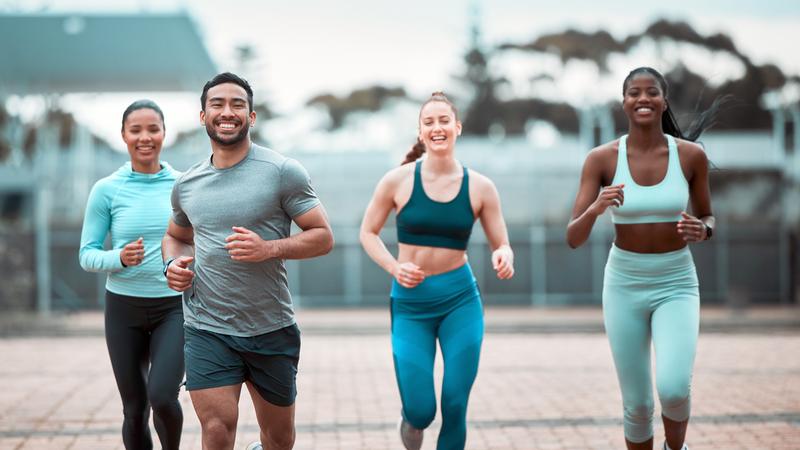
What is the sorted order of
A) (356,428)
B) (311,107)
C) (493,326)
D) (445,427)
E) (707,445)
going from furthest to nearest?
1. (311,107)
2. (493,326)
3. (356,428)
4. (707,445)
5. (445,427)

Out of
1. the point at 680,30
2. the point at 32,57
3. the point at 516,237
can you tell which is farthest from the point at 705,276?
the point at 680,30

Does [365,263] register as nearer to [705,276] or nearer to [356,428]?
[705,276]

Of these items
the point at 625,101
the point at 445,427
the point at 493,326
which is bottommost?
the point at 493,326

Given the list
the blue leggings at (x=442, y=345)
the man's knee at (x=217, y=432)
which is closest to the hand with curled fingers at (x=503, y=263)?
the blue leggings at (x=442, y=345)

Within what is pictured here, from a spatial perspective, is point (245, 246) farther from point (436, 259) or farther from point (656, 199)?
point (656, 199)

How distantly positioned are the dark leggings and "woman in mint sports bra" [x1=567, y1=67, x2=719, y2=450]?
2.10 meters

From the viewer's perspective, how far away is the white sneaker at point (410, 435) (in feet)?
18.9

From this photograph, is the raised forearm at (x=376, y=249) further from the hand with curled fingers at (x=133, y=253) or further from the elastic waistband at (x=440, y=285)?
the hand with curled fingers at (x=133, y=253)

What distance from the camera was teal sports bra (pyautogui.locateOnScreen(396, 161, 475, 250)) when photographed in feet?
18.7

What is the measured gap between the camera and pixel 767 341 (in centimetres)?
1700

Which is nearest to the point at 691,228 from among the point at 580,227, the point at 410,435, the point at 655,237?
the point at 655,237

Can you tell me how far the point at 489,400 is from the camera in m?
9.71

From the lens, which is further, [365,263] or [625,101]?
[365,263]

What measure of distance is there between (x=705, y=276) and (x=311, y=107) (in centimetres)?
4533
